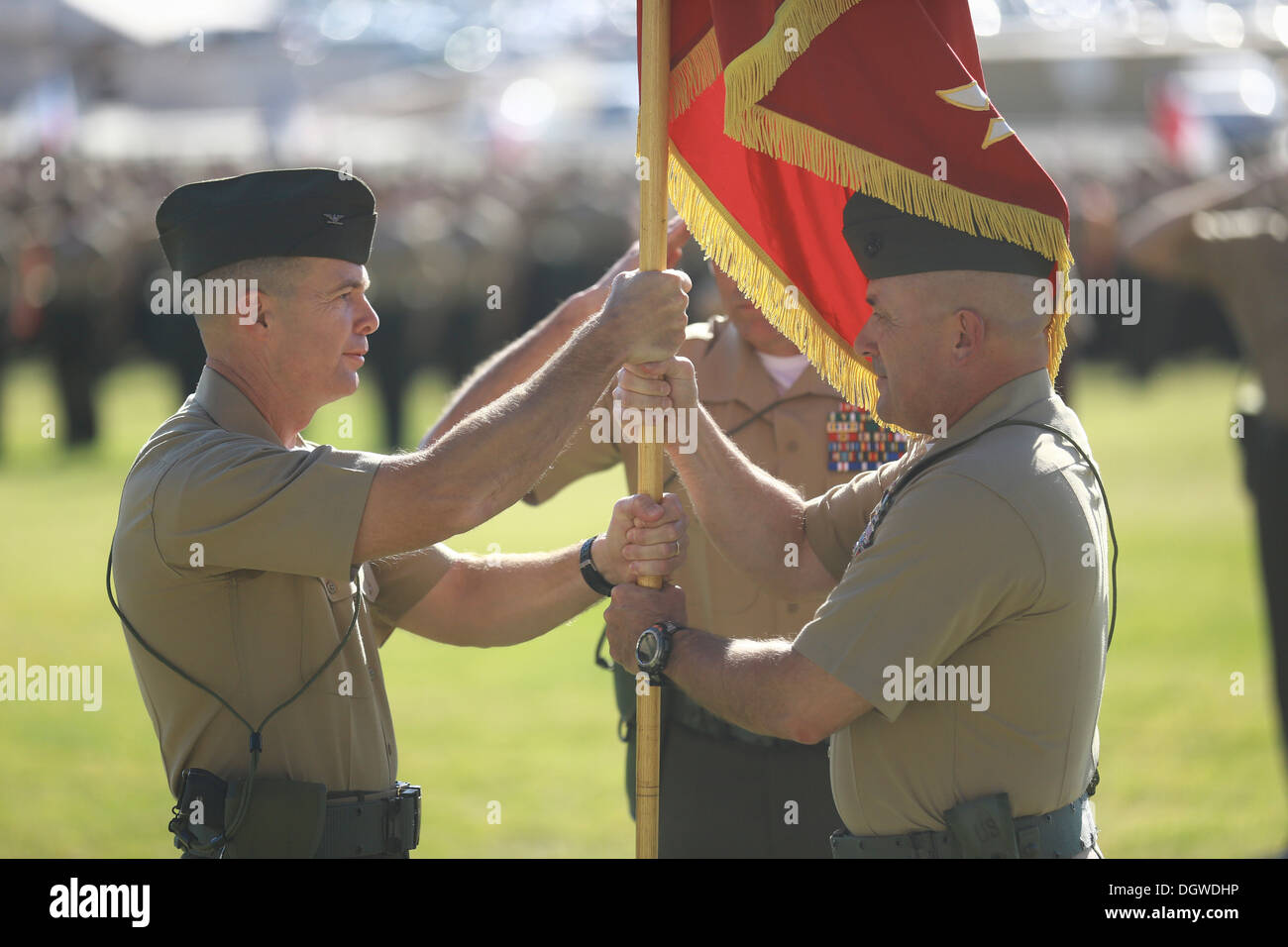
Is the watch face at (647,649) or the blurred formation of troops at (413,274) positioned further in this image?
the blurred formation of troops at (413,274)

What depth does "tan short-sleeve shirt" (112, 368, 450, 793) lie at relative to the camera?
3.13 meters

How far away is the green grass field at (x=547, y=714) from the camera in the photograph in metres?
6.66

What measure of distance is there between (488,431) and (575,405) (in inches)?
8.1

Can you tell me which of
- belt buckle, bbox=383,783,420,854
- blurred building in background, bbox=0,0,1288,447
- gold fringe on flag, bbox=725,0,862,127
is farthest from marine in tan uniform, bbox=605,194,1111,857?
blurred building in background, bbox=0,0,1288,447

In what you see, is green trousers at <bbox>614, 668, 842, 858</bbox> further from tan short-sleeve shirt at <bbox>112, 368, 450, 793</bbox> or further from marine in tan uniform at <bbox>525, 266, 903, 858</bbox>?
tan short-sleeve shirt at <bbox>112, 368, 450, 793</bbox>

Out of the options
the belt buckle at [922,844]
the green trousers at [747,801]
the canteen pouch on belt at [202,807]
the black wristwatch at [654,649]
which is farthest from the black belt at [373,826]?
the belt buckle at [922,844]

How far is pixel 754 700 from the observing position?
10.2ft

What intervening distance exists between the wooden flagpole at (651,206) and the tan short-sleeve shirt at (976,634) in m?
0.65

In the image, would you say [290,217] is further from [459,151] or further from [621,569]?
[459,151]

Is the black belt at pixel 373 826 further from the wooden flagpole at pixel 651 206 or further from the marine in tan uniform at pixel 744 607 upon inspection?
the marine in tan uniform at pixel 744 607

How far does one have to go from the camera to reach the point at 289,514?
10.2 feet

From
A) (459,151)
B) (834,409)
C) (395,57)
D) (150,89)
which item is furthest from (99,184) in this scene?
(395,57)

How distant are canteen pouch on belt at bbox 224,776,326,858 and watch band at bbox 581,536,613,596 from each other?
1.01m

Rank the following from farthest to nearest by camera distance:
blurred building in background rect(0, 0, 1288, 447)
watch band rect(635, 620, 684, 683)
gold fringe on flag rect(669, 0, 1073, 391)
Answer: blurred building in background rect(0, 0, 1288, 447)
watch band rect(635, 620, 684, 683)
gold fringe on flag rect(669, 0, 1073, 391)
